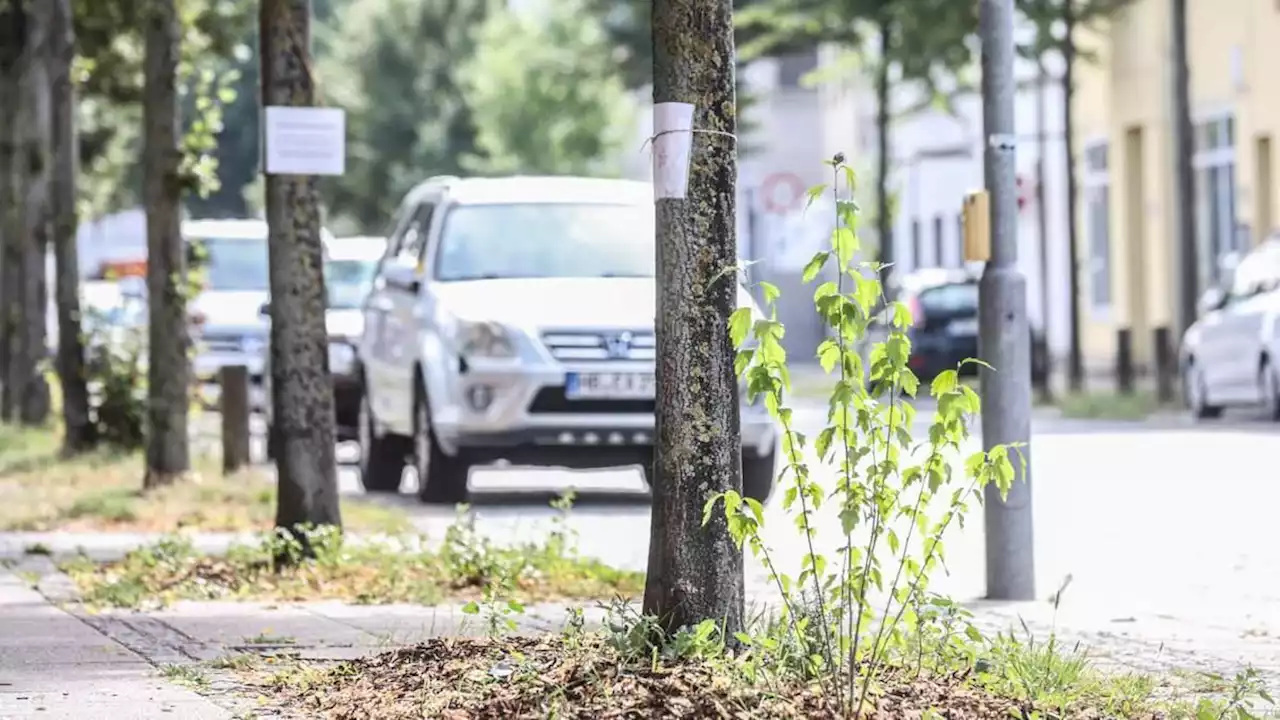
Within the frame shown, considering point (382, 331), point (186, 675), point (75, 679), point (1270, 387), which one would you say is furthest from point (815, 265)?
point (1270, 387)

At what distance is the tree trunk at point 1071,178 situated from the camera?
96.2 ft

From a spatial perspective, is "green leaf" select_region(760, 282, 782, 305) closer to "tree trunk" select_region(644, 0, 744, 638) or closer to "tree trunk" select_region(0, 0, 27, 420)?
"tree trunk" select_region(644, 0, 744, 638)

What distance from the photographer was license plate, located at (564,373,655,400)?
49.7 ft

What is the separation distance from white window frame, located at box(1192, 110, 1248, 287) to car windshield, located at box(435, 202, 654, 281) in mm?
21258

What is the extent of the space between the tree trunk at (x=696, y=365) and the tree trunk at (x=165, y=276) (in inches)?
348

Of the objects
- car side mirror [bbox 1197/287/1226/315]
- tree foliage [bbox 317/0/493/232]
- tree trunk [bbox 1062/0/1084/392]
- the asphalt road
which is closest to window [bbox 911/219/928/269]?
tree foliage [bbox 317/0/493/232]

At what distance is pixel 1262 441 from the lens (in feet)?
67.9

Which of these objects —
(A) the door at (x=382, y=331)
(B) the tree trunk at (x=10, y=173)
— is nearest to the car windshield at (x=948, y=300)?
(B) the tree trunk at (x=10, y=173)

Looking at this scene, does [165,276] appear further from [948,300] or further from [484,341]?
[948,300]

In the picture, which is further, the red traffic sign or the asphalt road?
the red traffic sign

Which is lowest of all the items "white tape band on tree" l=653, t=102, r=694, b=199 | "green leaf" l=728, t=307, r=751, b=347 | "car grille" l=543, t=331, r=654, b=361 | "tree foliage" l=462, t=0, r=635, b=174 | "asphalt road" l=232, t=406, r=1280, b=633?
"asphalt road" l=232, t=406, r=1280, b=633

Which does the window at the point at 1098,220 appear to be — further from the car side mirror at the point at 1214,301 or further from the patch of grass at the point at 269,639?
the patch of grass at the point at 269,639

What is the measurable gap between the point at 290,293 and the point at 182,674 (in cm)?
375

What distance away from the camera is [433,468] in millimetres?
15969
